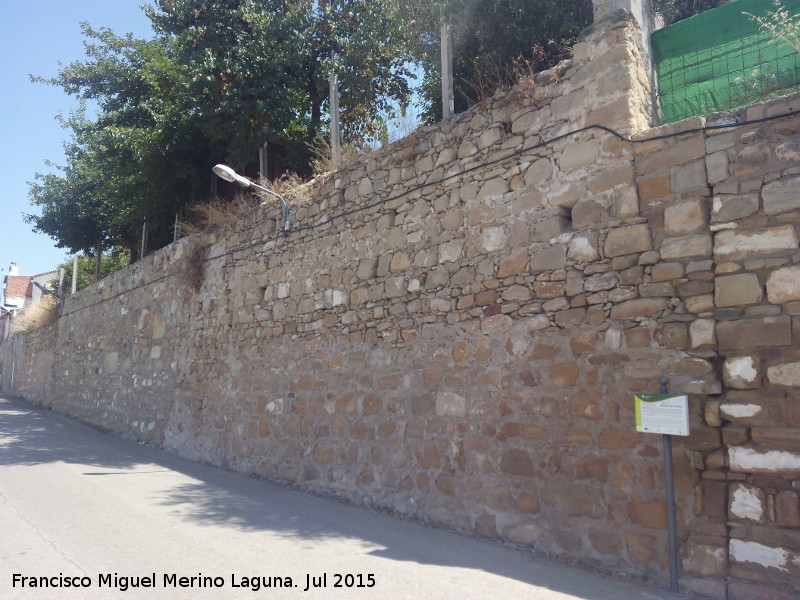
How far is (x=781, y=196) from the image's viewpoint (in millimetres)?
3854

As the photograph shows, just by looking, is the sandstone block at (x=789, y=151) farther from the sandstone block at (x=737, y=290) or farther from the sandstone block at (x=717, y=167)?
the sandstone block at (x=737, y=290)

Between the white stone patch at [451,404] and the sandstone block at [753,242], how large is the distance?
8.24 ft

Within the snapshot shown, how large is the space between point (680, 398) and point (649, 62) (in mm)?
3258

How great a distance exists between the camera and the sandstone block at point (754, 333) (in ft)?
12.3

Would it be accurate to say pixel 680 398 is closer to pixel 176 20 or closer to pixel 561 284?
pixel 561 284

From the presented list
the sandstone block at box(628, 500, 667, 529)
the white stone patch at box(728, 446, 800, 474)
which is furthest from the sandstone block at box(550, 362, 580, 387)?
the white stone patch at box(728, 446, 800, 474)

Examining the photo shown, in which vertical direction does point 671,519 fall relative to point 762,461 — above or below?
below

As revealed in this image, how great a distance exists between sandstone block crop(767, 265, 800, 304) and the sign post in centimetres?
84

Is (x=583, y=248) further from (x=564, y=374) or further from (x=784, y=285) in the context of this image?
(x=784, y=285)

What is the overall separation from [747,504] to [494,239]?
2.88 meters

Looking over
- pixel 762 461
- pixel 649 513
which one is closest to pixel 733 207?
pixel 762 461

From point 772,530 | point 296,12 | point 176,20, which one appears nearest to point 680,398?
point 772,530

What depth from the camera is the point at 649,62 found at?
549 centimetres

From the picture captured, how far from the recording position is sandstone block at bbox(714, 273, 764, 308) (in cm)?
388
